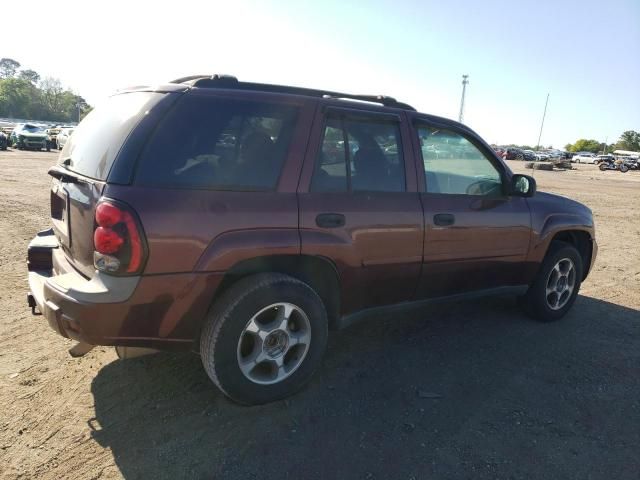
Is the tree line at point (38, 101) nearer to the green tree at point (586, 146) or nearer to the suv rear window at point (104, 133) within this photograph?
the suv rear window at point (104, 133)

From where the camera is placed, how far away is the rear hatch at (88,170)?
8.40ft

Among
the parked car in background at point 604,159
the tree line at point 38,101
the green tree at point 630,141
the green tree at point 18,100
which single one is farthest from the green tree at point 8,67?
the green tree at point 630,141

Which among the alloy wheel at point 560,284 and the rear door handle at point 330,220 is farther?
the alloy wheel at point 560,284

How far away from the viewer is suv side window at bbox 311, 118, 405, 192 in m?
3.09

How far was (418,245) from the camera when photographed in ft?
11.3

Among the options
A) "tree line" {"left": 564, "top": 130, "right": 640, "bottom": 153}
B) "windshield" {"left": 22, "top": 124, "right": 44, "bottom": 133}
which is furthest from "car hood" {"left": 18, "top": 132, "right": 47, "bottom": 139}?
"tree line" {"left": 564, "top": 130, "right": 640, "bottom": 153}

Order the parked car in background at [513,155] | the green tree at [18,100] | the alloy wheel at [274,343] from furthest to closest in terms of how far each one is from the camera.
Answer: the green tree at [18,100], the parked car in background at [513,155], the alloy wheel at [274,343]

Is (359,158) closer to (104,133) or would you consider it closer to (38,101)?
(104,133)

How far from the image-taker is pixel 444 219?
3.56m

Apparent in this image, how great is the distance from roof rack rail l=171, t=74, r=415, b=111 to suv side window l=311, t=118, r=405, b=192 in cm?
25

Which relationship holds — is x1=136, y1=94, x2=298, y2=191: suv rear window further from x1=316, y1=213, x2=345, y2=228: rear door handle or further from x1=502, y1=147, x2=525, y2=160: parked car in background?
x1=502, y1=147, x2=525, y2=160: parked car in background

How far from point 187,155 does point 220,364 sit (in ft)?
3.93

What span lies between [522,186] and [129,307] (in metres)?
3.31

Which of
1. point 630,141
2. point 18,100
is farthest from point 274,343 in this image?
point 630,141
